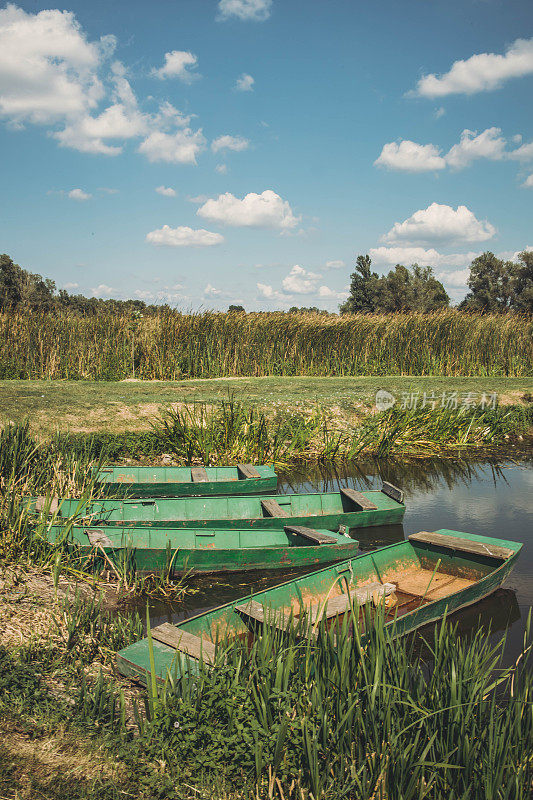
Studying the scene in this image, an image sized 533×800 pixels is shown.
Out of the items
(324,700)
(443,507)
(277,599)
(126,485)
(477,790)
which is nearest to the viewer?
(477,790)

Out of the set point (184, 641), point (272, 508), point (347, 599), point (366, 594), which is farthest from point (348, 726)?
point (272, 508)

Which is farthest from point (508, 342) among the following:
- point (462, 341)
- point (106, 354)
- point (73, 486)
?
point (73, 486)

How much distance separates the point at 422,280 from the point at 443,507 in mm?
53617

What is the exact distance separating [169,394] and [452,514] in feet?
26.1

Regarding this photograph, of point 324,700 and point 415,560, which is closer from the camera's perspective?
point 324,700

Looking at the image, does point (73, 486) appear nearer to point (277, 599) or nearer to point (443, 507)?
point (277, 599)

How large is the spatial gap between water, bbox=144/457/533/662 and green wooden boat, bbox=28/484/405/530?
0.43m

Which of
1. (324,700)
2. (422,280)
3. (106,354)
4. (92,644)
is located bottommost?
(92,644)

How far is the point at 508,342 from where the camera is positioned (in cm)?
2220

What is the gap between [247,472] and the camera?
32.7ft

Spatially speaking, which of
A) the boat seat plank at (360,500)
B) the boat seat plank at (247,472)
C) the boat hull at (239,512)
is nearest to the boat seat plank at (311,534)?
the boat hull at (239,512)

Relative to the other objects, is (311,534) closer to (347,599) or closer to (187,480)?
(347,599)

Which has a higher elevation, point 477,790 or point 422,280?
point 422,280

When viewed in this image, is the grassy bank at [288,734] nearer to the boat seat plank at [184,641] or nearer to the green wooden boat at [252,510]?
the boat seat plank at [184,641]
